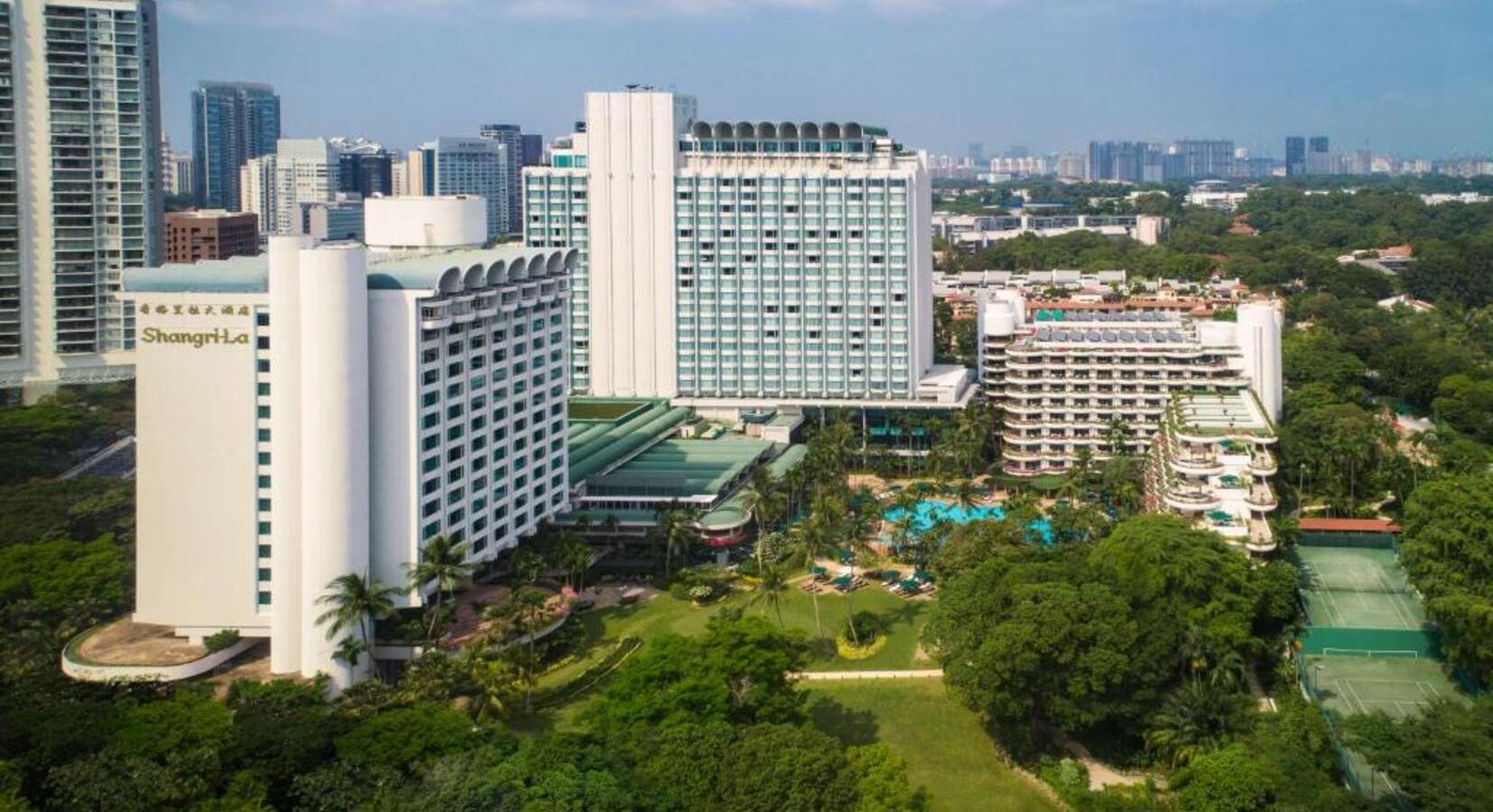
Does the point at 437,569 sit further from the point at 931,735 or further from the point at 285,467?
the point at 931,735

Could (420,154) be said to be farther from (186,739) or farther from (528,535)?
(186,739)

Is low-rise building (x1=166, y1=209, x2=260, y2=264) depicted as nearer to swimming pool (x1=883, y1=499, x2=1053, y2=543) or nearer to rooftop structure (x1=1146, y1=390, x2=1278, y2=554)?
swimming pool (x1=883, y1=499, x2=1053, y2=543)

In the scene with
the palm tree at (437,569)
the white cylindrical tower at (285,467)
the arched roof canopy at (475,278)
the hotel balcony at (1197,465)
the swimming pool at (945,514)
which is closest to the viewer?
the white cylindrical tower at (285,467)

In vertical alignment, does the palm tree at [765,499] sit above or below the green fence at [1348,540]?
above

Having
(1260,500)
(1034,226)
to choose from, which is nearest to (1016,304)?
(1260,500)

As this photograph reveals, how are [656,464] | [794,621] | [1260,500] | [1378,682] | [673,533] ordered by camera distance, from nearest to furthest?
[1378,682]
[794,621]
[1260,500]
[673,533]
[656,464]

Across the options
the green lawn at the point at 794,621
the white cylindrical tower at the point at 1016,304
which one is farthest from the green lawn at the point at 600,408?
the white cylindrical tower at the point at 1016,304

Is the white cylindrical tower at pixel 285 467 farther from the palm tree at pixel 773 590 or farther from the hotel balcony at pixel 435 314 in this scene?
the palm tree at pixel 773 590
